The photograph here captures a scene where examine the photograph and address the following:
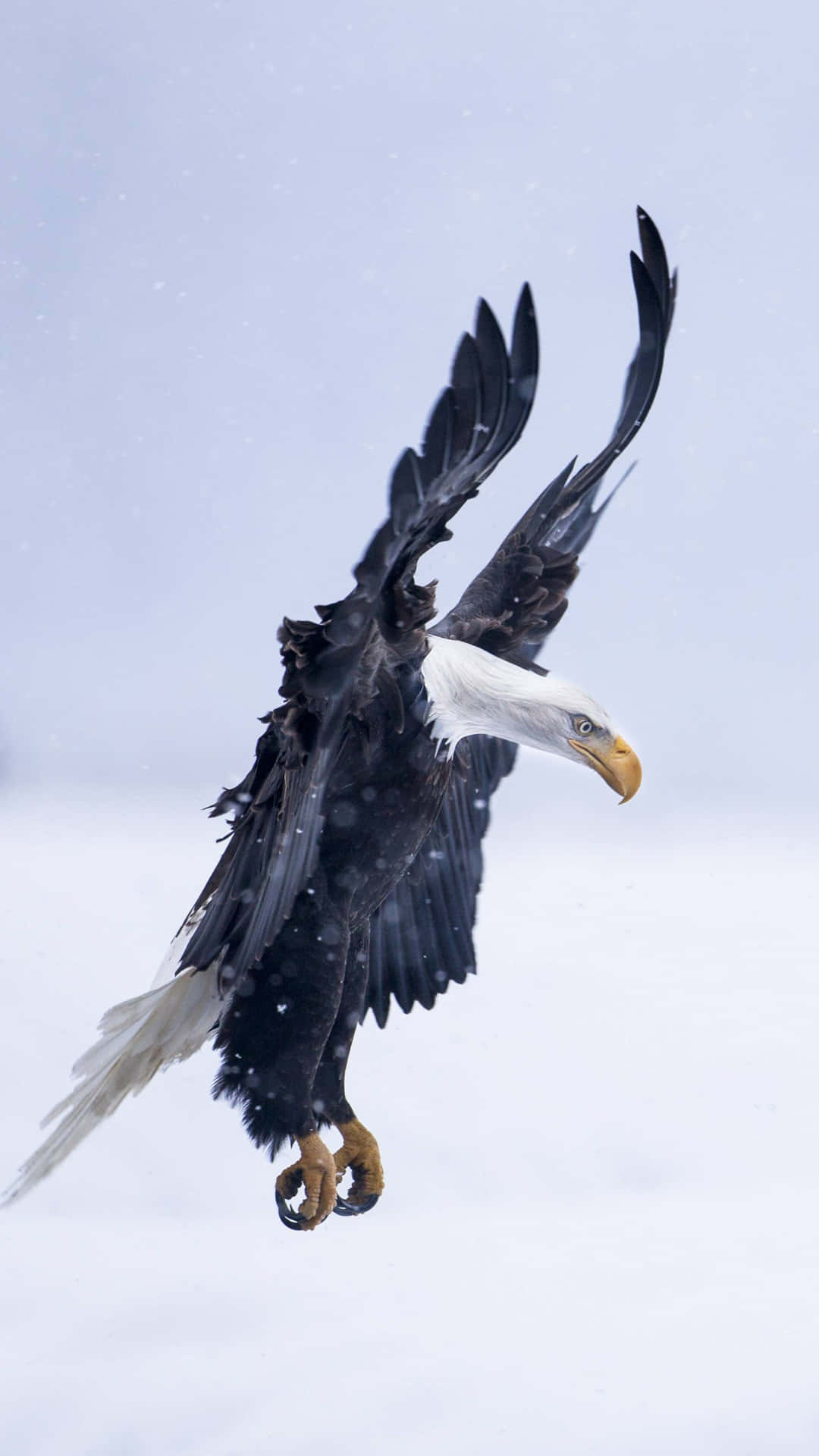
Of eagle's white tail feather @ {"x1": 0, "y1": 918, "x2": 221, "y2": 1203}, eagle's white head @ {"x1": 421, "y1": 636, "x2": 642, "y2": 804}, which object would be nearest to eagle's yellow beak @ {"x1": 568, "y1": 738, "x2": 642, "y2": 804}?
eagle's white head @ {"x1": 421, "y1": 636, "x2": 642, "y2": 804}

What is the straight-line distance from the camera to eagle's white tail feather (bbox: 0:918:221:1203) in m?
2.55

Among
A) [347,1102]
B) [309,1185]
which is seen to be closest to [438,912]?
[347,1102]

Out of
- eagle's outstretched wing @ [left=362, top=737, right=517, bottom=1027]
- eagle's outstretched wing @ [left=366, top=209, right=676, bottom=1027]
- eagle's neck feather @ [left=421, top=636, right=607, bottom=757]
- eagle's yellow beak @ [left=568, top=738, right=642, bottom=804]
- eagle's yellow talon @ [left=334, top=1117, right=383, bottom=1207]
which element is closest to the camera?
eagle's neck feather @ [left=421, top=636, right=607, bottom=757]

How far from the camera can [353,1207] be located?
2584 millimetres

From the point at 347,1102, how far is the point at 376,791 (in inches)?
31.1

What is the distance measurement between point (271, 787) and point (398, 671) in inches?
13.3

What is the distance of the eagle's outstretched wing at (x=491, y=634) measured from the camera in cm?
249

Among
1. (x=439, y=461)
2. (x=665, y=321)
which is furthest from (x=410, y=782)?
(x=665, y=321)

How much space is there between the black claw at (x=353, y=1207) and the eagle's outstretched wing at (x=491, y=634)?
17.4 inches

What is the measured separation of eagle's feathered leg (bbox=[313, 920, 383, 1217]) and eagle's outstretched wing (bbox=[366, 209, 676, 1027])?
0.25 m

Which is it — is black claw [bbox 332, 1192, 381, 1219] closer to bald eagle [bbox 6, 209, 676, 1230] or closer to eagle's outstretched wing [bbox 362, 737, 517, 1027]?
bald eagle [bbox 6, 209, 676, 1230]

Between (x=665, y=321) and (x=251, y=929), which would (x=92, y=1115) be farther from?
(x=665, y=321)

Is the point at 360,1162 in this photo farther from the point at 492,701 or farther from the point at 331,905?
the point at 492,701

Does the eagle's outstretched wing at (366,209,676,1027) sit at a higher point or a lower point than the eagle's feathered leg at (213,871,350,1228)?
higher
